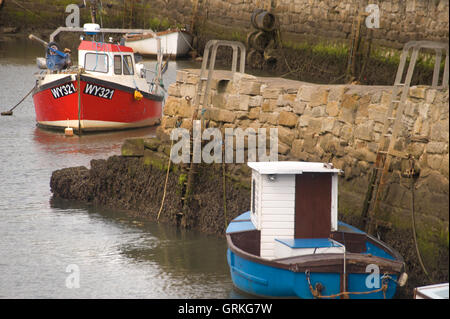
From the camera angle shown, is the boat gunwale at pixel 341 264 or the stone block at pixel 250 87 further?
the stone block at pixel 250 87

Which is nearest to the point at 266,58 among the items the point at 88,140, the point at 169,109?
the point at 88,140

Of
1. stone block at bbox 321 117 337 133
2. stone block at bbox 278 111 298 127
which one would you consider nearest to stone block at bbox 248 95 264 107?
stone block at bbox 278 111 298 127

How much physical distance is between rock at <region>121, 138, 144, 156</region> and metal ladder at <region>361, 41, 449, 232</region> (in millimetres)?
4550

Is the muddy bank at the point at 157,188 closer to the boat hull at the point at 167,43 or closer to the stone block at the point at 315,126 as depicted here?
the stone block at the point at 315,126

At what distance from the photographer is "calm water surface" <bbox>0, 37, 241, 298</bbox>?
10.9m

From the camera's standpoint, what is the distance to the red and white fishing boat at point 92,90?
69.1 feet

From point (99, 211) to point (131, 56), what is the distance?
8.75 m

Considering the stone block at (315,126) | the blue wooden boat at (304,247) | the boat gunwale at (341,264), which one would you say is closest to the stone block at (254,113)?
the stone block at (315,126)

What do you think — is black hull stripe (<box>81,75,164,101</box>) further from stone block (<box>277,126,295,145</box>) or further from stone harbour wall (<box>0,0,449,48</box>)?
stone block (<box>277,126,295,145</box>)

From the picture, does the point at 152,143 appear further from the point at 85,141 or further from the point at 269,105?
the point at 85,141

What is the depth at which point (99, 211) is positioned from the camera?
46.8 ft

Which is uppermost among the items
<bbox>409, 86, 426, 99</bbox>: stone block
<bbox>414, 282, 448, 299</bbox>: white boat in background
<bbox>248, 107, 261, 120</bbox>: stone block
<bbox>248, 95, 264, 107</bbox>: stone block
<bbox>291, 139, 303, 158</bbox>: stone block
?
<bbox>409, 86, 426, 99</bbox>: stone block

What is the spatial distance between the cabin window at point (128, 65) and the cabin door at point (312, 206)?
1246 cm
